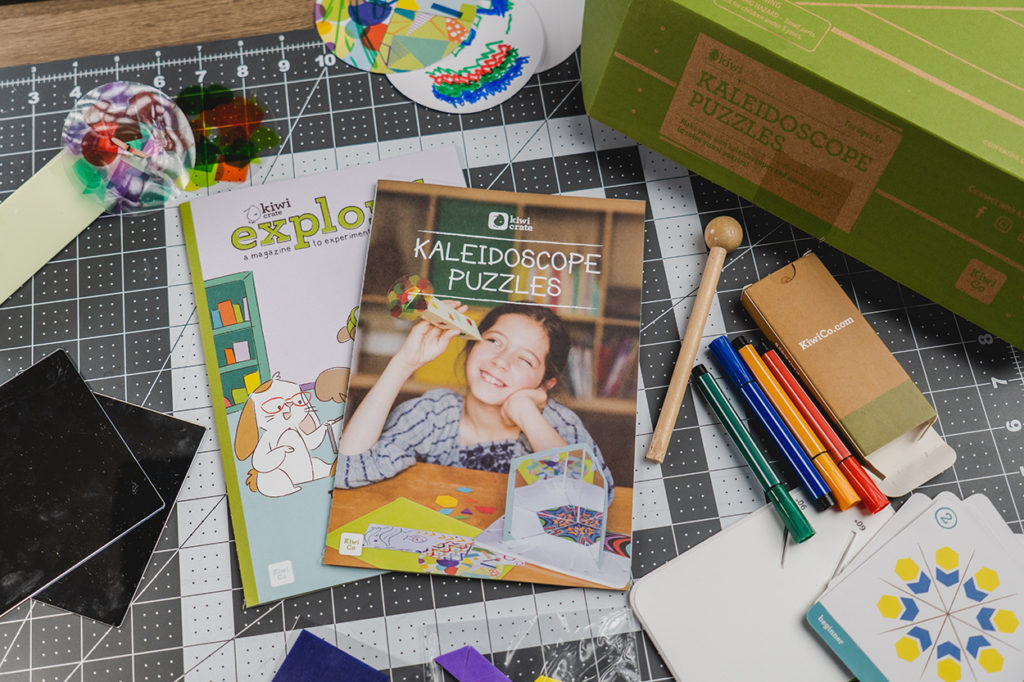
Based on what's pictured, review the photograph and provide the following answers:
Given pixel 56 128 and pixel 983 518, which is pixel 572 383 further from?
pixel 56 128

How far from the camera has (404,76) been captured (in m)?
0.80

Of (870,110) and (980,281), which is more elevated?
(870,110)

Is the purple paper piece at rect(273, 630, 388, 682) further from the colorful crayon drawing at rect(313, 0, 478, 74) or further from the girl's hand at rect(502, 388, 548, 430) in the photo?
the colorful crayon drawing at rect(313, 0, 478, 74)

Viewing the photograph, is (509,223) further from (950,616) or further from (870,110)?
(950,616)

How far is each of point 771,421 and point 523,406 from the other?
0.79 feet

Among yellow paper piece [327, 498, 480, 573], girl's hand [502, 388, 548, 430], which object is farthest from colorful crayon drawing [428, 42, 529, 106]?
yellow paper piece [327, 498, 480, 573]

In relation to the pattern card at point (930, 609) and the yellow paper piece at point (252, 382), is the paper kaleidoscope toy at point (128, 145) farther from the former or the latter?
the pattern card at point (930, 609)

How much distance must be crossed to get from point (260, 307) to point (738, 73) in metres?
0.51

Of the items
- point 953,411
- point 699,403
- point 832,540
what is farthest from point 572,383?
point 953,411

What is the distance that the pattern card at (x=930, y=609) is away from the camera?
67 cm

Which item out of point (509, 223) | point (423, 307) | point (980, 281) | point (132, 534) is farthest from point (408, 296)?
point (980, 281)

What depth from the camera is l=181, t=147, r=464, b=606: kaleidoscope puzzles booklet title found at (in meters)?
0.71

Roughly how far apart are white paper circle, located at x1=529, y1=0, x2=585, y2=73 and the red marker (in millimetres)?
390

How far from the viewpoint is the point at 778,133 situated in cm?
67
